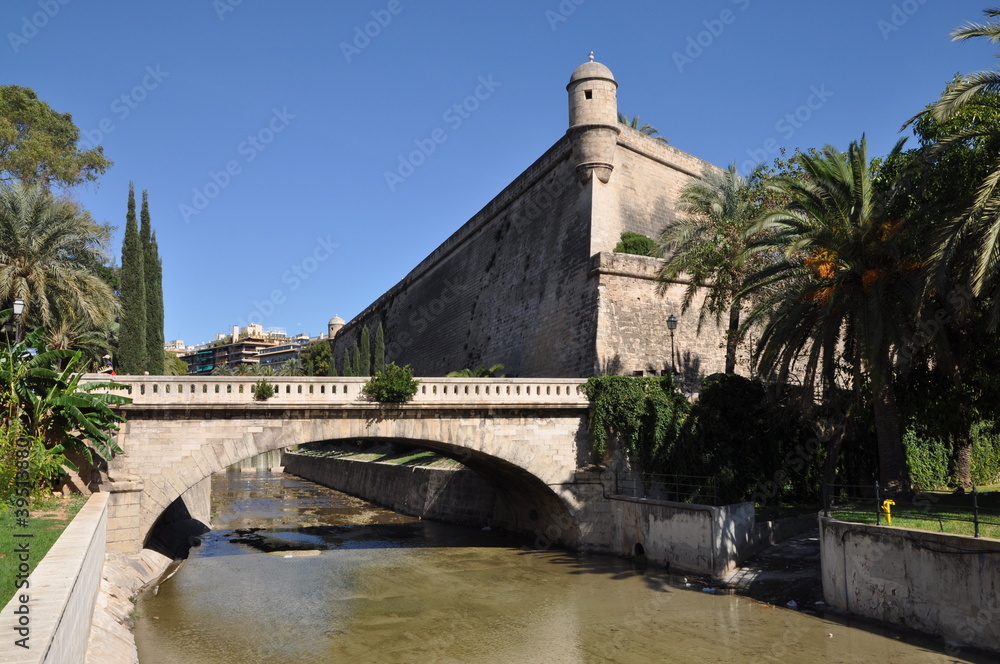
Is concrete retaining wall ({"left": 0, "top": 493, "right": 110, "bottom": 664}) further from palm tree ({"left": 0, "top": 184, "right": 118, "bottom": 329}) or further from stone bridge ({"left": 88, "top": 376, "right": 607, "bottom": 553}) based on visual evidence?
palm tree ({"left": 0, "top": 184, "right": 118, "bottom": 329})

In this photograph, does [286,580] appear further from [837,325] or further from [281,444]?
[837,325]

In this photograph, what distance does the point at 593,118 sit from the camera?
2898 centimetres

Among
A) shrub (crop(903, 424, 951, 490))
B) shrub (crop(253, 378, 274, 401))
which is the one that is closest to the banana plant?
shrub (crop(253, 378, 274, 401))

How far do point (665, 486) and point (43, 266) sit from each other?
20195 millimetres

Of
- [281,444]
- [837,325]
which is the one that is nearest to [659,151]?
[837,325]

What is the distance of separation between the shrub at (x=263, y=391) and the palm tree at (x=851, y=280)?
12273 millimetres

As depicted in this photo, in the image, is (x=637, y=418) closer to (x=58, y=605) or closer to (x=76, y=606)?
(x=76, y=606)

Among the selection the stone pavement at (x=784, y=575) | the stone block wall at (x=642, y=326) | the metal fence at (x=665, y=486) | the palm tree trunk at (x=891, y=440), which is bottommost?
the stone pavement at (x=784, y=575)

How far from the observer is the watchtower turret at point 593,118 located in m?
28.8

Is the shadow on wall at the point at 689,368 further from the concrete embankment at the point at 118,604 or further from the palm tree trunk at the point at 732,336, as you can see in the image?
the concrete embankment at the point at 118,604

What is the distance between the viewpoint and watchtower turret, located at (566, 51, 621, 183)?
94.3 ft

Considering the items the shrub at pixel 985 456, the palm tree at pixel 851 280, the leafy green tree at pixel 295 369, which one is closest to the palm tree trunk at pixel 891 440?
the palm tree at pixel 851 280

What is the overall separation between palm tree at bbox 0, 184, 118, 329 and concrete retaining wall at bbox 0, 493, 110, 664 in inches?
513

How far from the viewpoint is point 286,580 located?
19.6 m
